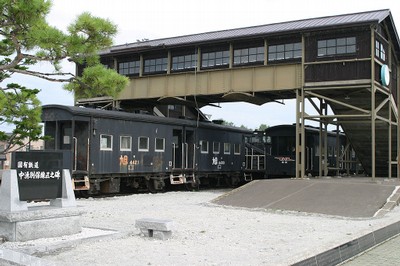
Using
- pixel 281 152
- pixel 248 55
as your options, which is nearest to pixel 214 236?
pixel 248 55

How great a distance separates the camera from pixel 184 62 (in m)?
23.8

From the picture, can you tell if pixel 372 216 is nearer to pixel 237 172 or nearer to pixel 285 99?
pixel 285 99

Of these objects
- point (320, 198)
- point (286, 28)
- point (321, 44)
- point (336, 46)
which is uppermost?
point (286, 28)

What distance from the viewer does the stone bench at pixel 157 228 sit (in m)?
8.69

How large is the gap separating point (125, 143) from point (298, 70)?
316 inches

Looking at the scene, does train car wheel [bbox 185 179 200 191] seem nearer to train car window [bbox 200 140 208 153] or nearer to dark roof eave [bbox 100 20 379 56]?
train car window [bbox 200 140 208 153]

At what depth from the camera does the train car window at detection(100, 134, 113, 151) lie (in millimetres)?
18222

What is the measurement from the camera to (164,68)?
24.5 meters

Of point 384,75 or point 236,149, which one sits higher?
point 384,75

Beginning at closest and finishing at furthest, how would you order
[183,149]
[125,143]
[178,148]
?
1. [125,143]
2. [183,149]
3. [178,148]

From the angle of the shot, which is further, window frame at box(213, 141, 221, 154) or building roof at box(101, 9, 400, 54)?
window frame at box(213, 141, 221, 154)

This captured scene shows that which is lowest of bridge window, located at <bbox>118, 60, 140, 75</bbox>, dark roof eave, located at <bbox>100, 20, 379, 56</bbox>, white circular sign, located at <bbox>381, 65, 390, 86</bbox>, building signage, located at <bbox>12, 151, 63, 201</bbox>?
building signage, located at <bbox>12, 151, 63, 201</bbox>

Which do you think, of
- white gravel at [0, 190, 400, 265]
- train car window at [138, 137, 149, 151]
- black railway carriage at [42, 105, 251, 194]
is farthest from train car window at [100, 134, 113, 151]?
white gravel at [0, 190, 400, 265]

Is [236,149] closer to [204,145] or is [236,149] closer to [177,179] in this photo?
[204,145]
